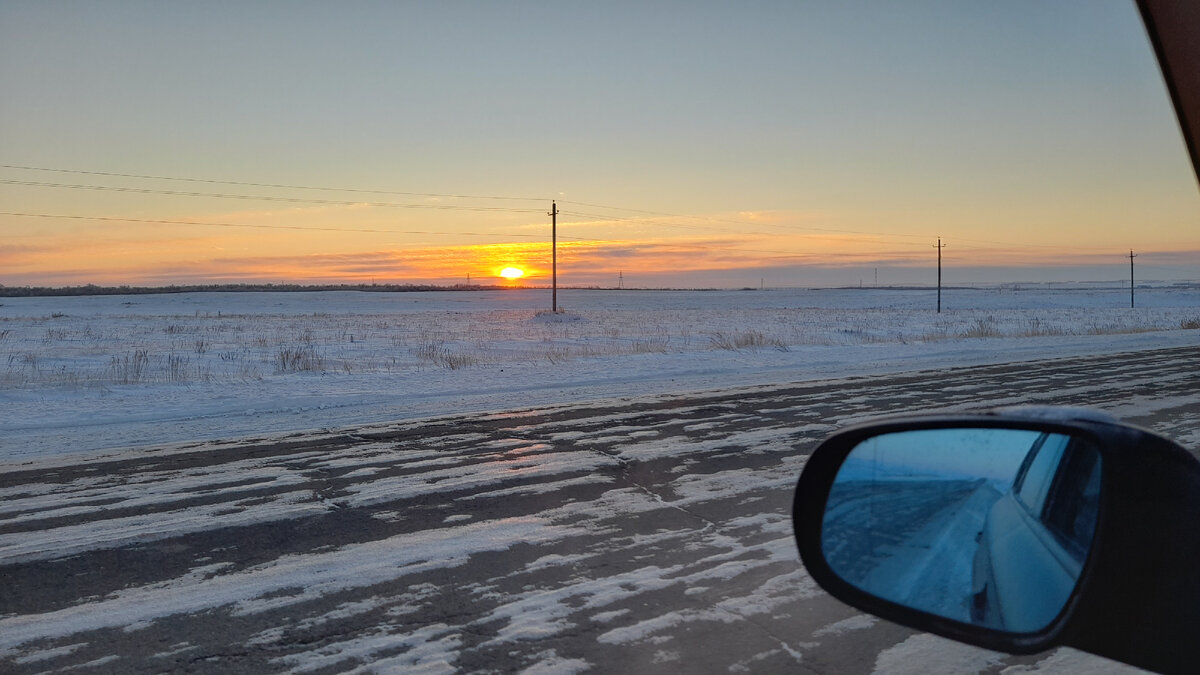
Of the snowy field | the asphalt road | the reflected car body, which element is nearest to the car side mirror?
the reflected car body

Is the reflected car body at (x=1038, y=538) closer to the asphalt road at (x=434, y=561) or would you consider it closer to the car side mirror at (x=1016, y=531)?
the car side mirror at (x=1016, y=531)

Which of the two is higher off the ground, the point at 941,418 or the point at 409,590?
the point at 941,418

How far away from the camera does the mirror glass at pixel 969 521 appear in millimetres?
1573

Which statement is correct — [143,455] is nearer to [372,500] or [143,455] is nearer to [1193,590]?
[372,500]

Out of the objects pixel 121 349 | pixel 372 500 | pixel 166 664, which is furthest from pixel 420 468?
pixel 121 349

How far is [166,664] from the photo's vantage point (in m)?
3.72

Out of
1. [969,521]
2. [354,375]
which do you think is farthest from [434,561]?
[354,375]

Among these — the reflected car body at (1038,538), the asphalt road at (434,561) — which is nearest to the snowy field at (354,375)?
the asphalt road at (434,561)

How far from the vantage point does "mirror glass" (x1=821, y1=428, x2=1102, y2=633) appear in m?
1.57

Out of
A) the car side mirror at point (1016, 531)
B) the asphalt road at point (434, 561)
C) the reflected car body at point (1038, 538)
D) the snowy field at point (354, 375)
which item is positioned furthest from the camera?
the snowy field at point (354, 375)

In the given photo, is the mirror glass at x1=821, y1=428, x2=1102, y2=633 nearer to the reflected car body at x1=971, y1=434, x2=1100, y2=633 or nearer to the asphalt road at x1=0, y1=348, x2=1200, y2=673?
the reflected car body at x1=971, y1=434, x2=1100, y2=633

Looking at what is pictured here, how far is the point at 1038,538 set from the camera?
1.67 meters


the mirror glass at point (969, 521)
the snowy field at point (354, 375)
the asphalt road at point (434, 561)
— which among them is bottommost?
the snowy field at point (354, 375)

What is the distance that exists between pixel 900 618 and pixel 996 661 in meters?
2.28
